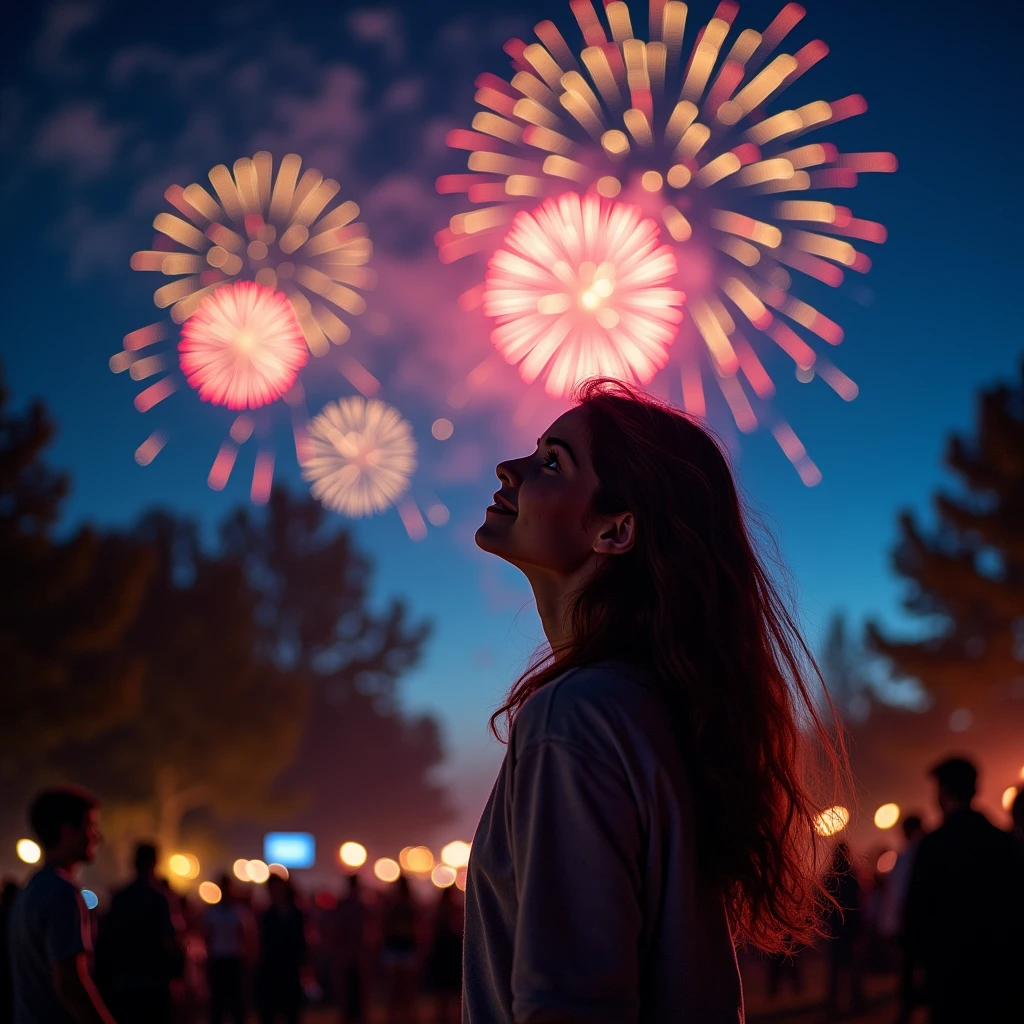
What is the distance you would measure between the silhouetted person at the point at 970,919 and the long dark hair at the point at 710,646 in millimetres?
3622

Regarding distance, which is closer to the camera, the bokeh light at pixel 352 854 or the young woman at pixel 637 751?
the young woman at pixel 637 751

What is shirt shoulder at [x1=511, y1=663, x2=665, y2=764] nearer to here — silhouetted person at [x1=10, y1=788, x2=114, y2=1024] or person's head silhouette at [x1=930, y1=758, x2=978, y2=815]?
silhouetted person at [x1=10, y1=788, x2=114, y2=1024]

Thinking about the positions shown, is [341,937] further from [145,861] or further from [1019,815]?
[1019,815]

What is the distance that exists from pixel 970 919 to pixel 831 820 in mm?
3452

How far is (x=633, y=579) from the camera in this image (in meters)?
1.86

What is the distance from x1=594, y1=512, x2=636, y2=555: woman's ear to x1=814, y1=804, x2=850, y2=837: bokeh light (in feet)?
2.40

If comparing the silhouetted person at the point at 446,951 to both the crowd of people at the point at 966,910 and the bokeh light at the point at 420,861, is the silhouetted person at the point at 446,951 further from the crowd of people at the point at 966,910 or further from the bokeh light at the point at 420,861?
the bokeh light at the point at 420,861

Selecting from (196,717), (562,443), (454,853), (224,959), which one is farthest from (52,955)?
(196,717)

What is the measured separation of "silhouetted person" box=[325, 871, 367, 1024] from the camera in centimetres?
1248

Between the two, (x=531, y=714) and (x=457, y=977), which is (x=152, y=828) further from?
(x=531, y=714)

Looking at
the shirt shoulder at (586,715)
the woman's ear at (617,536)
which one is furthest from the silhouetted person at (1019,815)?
the shirt shoulder at (586,715)

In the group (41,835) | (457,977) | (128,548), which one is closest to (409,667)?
(128,548)

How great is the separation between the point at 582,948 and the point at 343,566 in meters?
49.0

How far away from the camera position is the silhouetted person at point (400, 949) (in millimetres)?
11875
